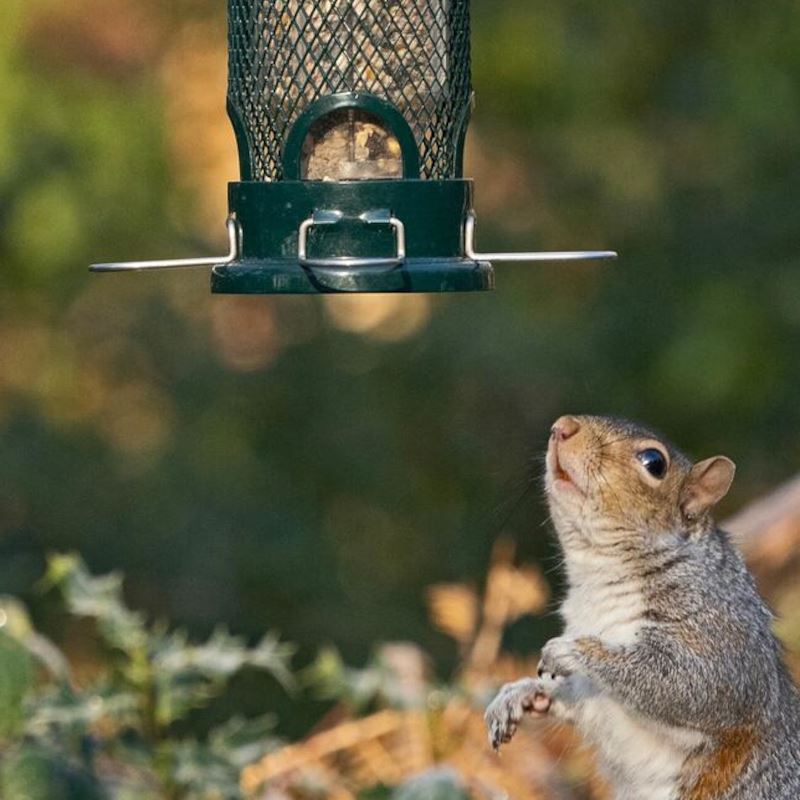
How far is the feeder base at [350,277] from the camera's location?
10.6ft

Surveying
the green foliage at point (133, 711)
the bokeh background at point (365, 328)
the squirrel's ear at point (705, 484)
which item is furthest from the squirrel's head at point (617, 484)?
the bokeh background at point (365, 328)

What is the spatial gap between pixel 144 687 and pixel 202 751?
0.49ft

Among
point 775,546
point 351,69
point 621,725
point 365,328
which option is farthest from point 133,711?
point 365,328

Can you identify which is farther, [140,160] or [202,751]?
[140,160]

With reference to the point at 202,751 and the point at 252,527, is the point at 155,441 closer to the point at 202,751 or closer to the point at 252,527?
the point at 252,527

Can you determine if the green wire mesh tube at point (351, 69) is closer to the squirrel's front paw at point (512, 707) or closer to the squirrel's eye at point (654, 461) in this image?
the squirrel's eye at point (654, 461)

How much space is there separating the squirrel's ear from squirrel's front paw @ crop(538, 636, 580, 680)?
403mm

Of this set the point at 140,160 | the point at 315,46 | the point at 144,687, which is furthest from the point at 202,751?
the point at 140,160

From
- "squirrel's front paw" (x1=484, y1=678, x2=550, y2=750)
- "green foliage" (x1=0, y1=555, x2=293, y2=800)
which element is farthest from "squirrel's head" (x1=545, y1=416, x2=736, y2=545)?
"green foliage" (x1=0, y1=555, x2=293, y2=800)

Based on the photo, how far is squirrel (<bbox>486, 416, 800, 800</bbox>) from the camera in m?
3.18

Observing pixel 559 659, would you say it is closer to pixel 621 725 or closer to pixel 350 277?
pixel 621 725

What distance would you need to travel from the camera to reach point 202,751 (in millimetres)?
3484

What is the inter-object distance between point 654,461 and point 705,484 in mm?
91

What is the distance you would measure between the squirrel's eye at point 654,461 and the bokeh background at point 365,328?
3.23 metres
